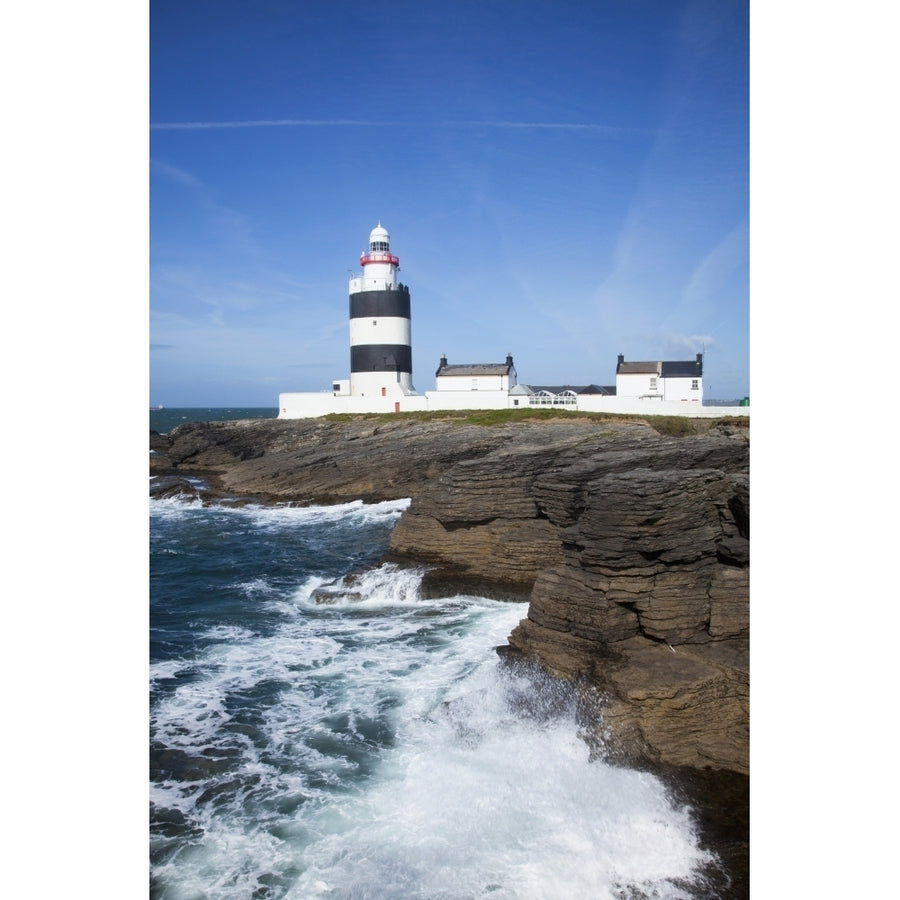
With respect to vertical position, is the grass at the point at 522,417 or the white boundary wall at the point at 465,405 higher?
the white boundary wall at the point at 465,405

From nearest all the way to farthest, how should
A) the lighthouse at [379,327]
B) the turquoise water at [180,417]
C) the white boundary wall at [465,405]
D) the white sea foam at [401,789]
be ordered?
the white sea foam at [401,789] < the white boundary wall at [465,405] < the lighthouse at [379,327] < the turquoise water at [180,417]

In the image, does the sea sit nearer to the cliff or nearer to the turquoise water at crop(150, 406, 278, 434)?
the cliff

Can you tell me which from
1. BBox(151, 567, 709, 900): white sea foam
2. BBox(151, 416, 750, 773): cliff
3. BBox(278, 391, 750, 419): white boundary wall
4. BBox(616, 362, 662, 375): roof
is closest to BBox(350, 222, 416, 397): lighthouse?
BBox(278, 391, 750, 419): white boundary wall

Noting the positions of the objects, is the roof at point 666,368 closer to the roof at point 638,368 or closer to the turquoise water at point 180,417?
the roof at point 638,368

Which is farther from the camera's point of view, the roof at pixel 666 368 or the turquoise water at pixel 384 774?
the roof at pixel 666 368

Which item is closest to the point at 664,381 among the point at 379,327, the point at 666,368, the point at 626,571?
the point at 666,368

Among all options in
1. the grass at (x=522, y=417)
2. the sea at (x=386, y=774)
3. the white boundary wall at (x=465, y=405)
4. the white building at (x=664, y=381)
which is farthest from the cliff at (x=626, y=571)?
the white building at (x=664, y=381)

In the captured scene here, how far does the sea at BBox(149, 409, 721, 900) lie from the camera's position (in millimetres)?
5035

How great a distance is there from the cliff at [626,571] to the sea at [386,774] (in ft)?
1.61

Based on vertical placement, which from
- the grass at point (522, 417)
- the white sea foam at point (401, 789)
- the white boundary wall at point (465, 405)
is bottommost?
the white sea foam at point (401, 789)

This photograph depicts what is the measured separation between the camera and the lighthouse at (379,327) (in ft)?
116
